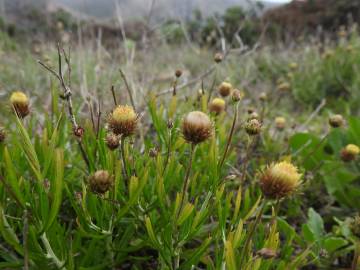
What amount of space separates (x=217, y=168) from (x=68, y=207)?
0.53m

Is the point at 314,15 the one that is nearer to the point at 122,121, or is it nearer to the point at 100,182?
the point at 122,121

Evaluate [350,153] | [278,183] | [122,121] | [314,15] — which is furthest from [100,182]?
[314,15]

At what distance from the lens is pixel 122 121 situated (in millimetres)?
850

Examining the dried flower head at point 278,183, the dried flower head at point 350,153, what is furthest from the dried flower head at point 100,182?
the dried flower head at point 350,153

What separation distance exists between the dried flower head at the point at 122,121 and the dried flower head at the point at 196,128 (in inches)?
5.0

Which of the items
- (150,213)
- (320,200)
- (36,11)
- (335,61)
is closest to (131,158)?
(150,213)

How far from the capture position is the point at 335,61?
404 cm

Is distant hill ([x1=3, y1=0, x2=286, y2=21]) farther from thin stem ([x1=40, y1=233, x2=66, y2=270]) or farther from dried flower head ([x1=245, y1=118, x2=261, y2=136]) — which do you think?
thin stem ([x1=40, y1=233, x2=66, y2=270])

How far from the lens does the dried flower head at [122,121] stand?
33.5 inches

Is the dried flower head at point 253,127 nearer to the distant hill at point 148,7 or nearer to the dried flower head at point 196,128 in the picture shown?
the dried flower head at point 196,128

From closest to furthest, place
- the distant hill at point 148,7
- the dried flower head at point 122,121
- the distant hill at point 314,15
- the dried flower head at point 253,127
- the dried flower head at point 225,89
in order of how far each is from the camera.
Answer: the dried flower head at point 122,121
the dried flower head at point 253,127
the dried flower head at point 225,89
the distant hill at point 148,7
the distant hill at point 314,15

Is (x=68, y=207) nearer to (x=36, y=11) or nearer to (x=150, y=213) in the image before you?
(x=150, y=213)

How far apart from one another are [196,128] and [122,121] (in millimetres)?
174

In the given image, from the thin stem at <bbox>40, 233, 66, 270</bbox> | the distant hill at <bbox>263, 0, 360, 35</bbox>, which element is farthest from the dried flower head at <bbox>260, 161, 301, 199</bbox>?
the distant hill at <bbox>263, 0, 360, 35</bbox>
